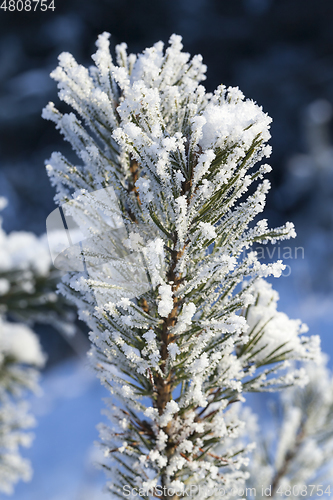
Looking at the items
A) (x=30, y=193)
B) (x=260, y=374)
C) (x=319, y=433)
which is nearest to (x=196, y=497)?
(x=260, y=374)

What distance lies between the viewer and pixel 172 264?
3.41 feet

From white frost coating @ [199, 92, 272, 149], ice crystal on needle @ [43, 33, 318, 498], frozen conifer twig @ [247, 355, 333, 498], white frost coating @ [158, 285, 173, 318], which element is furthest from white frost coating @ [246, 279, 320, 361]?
frozen conifer twig @ [247, 355, 333, 498]

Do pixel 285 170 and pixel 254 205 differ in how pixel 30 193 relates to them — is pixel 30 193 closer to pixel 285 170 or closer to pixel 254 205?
pixel 285 170

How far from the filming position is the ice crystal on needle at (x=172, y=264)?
91cm

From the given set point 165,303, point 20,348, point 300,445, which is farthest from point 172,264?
point 300,445

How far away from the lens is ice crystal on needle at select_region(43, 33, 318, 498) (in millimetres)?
910

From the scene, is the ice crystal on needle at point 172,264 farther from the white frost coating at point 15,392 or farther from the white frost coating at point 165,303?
the white frost coating at point 15,392

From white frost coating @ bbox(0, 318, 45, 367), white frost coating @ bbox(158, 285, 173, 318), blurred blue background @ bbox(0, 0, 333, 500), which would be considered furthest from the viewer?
blurred blue background @ bbox(0, 0, 333, 500)

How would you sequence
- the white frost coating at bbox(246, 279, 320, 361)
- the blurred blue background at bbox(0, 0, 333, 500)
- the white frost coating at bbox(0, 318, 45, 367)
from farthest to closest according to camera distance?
the blurred blue background at bbox(0, 0, 333, 500)
the white frost coating at bbox(0, 318, 45, 367)
the white frost coating at bbox(246, 279, 320, 361)

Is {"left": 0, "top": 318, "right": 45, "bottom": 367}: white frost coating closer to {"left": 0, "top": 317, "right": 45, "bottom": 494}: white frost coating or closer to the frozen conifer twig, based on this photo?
Result: {"left": 0, "top": 317, "right": 45, "bottom": 494}: white frost coating

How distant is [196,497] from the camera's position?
3.56ft

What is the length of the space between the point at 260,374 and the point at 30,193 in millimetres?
7820

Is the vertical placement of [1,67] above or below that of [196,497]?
above

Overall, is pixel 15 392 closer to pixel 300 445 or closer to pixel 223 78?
pixel 300 445
